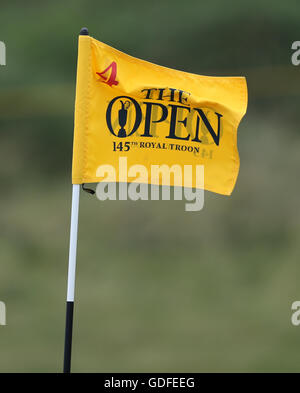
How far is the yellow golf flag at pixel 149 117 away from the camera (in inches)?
108

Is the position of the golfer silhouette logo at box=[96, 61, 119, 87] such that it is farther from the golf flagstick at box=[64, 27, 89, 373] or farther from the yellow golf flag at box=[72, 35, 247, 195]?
the golf flagstick at box=[64, 27, 89, 373]

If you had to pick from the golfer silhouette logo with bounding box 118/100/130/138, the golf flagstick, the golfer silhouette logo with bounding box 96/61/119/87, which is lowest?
the golf flagstick

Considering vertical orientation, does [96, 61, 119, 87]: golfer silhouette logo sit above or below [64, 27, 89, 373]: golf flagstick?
above

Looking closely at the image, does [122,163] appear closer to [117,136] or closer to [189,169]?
[117,136]

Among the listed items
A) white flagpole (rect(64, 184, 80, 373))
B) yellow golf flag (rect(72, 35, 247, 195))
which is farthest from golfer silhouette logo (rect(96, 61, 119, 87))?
white flagpole (rect(64, 184, 80, 373))

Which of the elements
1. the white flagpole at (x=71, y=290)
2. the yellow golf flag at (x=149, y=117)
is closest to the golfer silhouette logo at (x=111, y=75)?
the yellow golf flag at (x=149, y=117)

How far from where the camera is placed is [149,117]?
9.39 feet

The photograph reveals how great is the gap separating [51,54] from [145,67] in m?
2.61

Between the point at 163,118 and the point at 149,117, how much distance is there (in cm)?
6

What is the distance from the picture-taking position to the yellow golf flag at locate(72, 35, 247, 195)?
2.74 m

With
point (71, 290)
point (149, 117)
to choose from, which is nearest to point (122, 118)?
point (149, 117)

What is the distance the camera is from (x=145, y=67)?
2887 mm

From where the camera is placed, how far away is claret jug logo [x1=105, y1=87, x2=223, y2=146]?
2.82m

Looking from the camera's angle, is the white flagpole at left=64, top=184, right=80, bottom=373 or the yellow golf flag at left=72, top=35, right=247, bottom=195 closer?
the white flagpole at left=64, top=184, right=80, bottom=373
